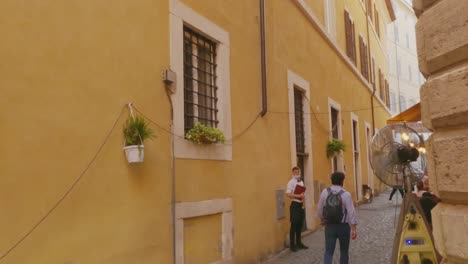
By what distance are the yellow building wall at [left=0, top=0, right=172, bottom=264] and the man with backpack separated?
2079 millimetres

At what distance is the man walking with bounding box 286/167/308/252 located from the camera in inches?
372

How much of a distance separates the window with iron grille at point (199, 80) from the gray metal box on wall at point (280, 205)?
270cm

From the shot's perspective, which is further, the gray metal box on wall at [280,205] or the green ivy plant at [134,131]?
the gray metal box on wall at [280,205]

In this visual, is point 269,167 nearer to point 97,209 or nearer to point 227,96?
point 227,96

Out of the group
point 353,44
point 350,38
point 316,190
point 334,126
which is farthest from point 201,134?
point 353,44

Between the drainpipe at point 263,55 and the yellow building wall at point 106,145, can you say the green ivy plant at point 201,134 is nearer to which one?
the yellow building wall at point 106,145

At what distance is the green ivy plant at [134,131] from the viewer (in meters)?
5.50

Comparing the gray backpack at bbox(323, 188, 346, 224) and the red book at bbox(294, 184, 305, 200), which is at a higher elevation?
the red book at bbox(294, 184, 305, 200)

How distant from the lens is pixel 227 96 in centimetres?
792

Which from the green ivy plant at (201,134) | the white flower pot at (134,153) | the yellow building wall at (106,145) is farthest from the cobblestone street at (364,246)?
the white flower pot at (134,153)

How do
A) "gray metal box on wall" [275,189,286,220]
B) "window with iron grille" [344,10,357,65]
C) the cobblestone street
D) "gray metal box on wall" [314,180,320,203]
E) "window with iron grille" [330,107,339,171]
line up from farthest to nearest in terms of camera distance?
1. "window with iron grille" [344,10,357,65]
2. "window with iron grille" [330,107,339,171]
3. "gray metal box on wall" [314,180,320,203]
4. "gray metal box on wall" [275,189,286,220]
5. the cobblestone street

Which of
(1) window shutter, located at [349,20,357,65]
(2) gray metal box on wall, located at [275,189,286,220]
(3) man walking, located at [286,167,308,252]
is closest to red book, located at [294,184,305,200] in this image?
(3) man walking, located at [286,167,308,252]

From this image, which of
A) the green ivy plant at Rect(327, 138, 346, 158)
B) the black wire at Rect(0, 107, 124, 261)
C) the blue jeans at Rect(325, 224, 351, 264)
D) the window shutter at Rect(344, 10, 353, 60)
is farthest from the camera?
the window shutter at Rect(344, 10, 353, 60)

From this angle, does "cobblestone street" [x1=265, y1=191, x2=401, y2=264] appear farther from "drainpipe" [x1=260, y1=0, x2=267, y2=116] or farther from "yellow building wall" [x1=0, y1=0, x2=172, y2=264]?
"yellow building wall" [x1=0, y1=0, x2=172, y2=264]
